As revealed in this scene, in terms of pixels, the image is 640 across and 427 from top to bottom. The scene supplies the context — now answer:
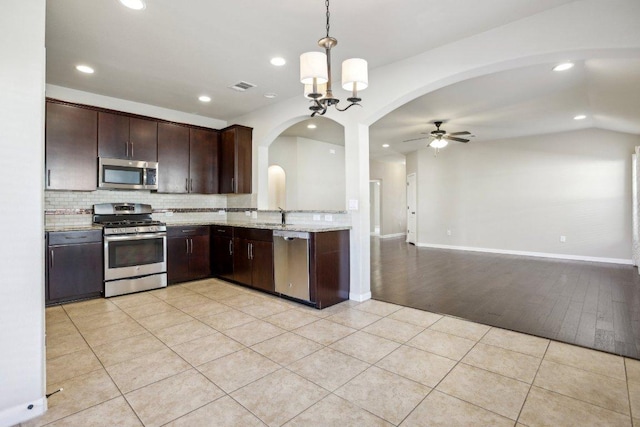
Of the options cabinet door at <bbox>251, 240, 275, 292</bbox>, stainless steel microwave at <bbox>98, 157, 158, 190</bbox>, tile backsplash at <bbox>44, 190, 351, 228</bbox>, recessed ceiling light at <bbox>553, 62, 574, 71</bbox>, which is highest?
recessed ceiling light at <bbox>553, 62, 574, 71</bbox>

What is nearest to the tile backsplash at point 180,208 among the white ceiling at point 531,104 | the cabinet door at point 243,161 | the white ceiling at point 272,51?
the cabinet door at point 243,161

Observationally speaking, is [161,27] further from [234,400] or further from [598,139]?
[598,139]

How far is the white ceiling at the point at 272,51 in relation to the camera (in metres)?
2.53

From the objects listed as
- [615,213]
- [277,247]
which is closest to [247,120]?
[277,247]

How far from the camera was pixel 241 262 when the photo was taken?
446 centimetres

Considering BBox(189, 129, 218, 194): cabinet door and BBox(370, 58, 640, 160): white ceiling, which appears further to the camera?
BBox(189, 129, 218, 194): cabinet door

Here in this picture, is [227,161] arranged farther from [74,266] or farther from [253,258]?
[74,266]

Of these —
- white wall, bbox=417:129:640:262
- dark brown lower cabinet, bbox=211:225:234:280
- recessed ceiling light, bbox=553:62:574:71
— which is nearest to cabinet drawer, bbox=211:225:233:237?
dark brown lower cabinet, bbox=211:225:234:280

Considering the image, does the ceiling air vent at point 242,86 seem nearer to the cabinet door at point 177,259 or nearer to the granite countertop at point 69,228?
the cabinet door at point 177,259

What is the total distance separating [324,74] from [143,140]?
3.52 m

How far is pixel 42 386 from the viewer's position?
1.78 meters

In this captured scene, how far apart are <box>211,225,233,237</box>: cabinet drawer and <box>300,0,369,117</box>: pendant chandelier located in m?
2.79

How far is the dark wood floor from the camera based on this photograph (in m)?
2.92

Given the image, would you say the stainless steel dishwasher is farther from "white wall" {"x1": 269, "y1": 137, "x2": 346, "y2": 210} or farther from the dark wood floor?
"white wall" {"x1": 269, "y1": 137, "x2": 346, "y2": 210}
